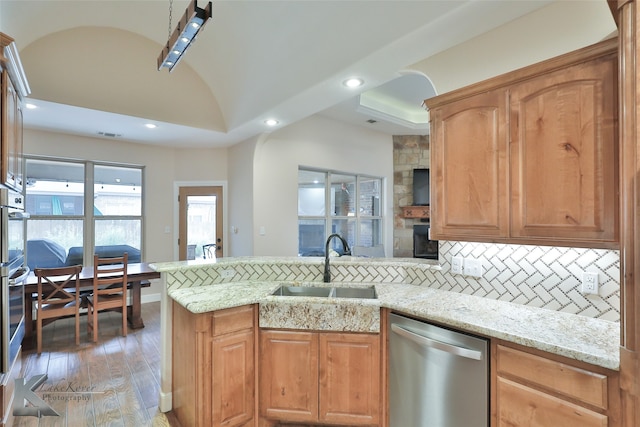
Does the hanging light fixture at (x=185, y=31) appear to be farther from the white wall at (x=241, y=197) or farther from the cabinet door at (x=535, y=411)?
the cabinet door at (x=535, y=411)

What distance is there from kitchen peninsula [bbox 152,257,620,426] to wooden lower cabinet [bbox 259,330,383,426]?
0.06ft

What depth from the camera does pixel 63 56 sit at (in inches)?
126

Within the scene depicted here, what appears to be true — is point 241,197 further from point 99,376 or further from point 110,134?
point 99,376

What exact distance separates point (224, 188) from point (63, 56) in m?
2.71

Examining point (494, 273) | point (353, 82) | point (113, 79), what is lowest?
point (494, 273)

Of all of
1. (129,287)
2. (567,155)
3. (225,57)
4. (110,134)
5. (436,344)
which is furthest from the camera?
(110,134)

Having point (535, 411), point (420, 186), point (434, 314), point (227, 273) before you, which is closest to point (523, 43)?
point (434, 314)

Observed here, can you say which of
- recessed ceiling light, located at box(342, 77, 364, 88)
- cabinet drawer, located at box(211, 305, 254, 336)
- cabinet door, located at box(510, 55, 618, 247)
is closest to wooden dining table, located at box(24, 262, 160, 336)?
cabinet drawer, located at box(211, 305, 254, 336)

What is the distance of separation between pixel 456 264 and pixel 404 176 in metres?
4.43

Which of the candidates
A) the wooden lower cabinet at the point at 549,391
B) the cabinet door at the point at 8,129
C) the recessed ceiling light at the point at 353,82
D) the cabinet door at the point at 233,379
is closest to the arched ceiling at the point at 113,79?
the cabinet door at the point at 8,129

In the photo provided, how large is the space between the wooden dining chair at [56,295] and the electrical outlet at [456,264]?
3.84 m

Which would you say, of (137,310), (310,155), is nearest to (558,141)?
(310,155)

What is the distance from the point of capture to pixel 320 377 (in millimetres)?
2004

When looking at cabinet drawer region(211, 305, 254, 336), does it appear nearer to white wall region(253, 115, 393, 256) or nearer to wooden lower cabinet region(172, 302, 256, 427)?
wooden lower cabinet region(172, 302, 256, 427)
